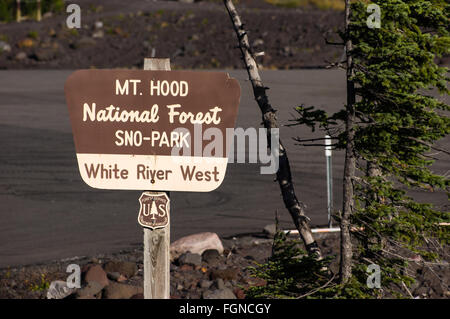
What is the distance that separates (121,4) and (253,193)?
138 feet

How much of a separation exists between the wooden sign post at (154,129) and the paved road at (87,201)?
315cm

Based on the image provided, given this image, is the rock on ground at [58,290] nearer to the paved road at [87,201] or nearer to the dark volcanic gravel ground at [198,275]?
the dark volcanic gravel ground at [198,275]

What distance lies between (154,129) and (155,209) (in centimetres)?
61

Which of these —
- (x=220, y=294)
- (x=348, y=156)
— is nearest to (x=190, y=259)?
(x=220, y=294)

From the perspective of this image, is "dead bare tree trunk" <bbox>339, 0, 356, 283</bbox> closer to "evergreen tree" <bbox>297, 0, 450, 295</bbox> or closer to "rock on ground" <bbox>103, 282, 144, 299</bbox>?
"evergreen tree" <bbox>297, 0, 450, 295</bbox>

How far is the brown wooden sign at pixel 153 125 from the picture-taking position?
552 centimetres

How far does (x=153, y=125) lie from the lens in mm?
5555

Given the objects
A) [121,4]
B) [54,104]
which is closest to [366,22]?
[54,104]

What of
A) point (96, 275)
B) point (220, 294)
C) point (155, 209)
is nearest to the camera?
point (155, 209)

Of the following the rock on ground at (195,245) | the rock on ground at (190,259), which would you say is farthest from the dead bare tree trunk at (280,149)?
the rock on ground at (195,245)

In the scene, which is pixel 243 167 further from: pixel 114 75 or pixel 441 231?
pixel 114 75

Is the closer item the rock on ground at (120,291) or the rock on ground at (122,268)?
the rock on ground at (120,291)

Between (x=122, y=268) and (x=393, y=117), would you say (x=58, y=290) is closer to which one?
Answer: (x=122, y=268)

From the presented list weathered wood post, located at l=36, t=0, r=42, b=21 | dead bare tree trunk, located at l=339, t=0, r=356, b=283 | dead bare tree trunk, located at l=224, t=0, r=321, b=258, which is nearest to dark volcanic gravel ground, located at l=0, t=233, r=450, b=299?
dead bare tree trunk, located at l=224, t=0, r=321, b=258
